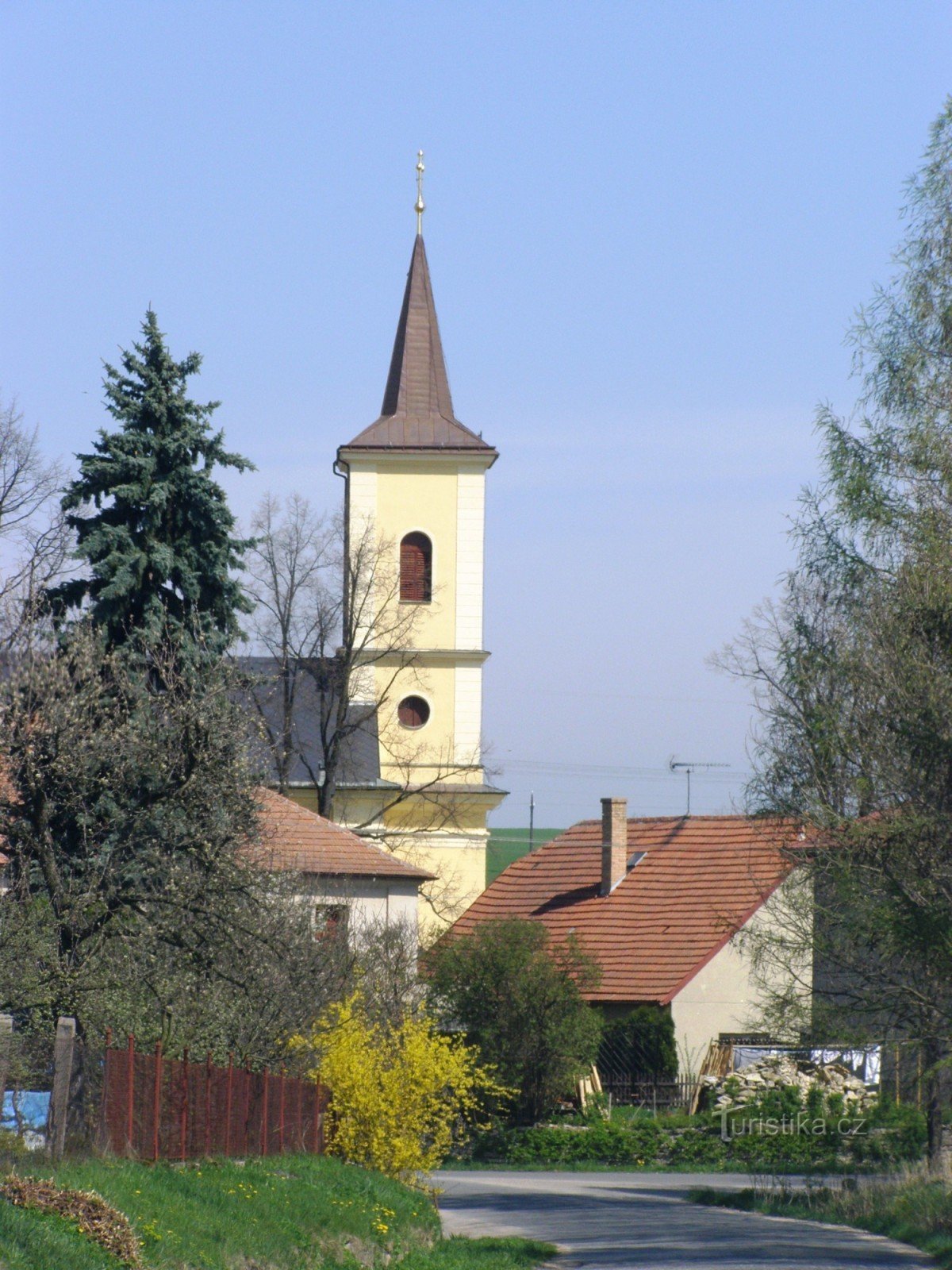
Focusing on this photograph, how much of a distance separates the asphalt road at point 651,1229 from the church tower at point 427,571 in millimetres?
22407

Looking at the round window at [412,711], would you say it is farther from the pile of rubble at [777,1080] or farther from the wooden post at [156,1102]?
the wooden post at [156,1102]

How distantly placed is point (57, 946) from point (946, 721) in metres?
8.96

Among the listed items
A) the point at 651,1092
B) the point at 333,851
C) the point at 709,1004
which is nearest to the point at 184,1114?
the point at 651,1092

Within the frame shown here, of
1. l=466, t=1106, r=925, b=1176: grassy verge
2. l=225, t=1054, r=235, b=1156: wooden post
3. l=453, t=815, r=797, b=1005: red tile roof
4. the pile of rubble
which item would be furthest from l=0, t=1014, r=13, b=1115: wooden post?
the pile of rubble

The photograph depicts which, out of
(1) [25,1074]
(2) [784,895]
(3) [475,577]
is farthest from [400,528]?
(1) [25,1074]

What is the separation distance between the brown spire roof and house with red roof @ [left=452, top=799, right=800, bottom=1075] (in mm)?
14634

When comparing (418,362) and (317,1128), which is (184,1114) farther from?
(418,362)

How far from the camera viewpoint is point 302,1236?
1270 centimetres

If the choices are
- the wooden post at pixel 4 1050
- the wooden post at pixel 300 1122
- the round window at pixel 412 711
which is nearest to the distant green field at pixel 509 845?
the round window at pixel 412 711

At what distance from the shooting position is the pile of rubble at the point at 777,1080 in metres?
31.5

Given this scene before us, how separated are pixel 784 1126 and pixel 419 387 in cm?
3019

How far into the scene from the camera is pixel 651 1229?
60.0 feet

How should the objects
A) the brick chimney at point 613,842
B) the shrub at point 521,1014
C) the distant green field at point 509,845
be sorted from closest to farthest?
the shrub at point 521,1014
the brick chimney at point 613,842
the distant green field at point 509,845

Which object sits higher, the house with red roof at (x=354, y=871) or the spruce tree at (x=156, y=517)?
the spruce tree at (x=156, y=517)
